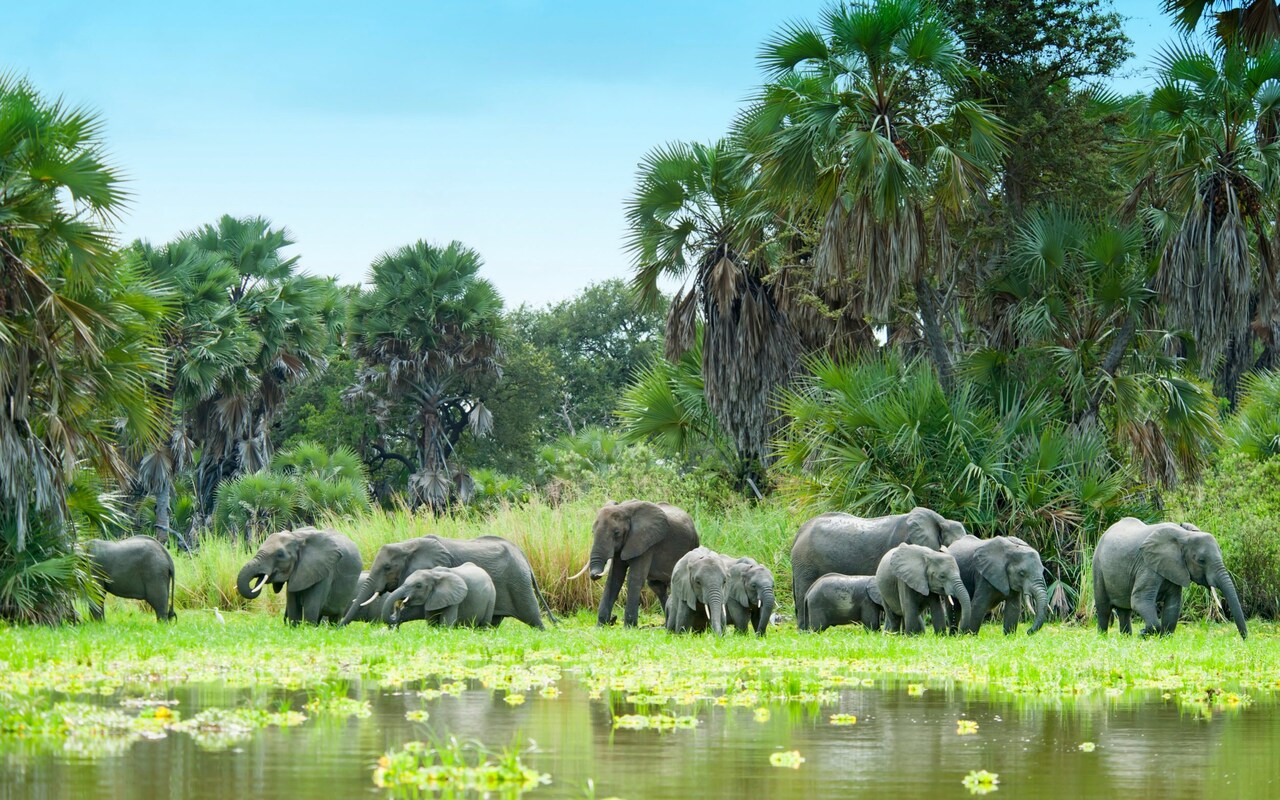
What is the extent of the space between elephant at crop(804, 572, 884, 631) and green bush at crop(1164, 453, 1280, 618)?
19.4ft

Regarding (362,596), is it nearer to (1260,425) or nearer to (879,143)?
(879,143)

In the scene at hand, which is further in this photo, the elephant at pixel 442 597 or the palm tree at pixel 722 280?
the palm tree at pixel 722 280

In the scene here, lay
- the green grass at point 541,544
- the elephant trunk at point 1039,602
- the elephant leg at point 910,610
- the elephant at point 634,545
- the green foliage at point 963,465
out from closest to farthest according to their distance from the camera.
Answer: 1. the elephant leg at point 910,610
2. the elephant trunk at point 1039,602
3. the elephant at point 634,545
4. the green foliage at point 963,465
5. the green grass at point 541,544

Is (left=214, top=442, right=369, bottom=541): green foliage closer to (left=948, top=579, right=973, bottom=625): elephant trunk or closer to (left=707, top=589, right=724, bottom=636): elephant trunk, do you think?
(left=707, top=589, right=724, bottom=636): elephant trunk

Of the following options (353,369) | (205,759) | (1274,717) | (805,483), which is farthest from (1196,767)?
(353,369)

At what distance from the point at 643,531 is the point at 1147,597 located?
573 centimetres

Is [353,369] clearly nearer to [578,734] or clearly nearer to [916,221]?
[916,221]

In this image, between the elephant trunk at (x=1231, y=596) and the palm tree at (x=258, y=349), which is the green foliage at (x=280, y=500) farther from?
the elephant trunk at (x=1231, y=596)

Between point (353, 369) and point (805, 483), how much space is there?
111ft

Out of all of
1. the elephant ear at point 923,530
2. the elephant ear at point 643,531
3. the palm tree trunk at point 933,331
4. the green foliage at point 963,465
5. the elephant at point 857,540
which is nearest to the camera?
the elephant ear at point 923,530

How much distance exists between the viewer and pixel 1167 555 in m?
15.5

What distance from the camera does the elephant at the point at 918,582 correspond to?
573 inches

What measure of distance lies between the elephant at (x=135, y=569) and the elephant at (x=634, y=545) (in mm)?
4724

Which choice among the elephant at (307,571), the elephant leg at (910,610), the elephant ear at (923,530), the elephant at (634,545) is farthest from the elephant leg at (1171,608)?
the elephant at (307,571)
